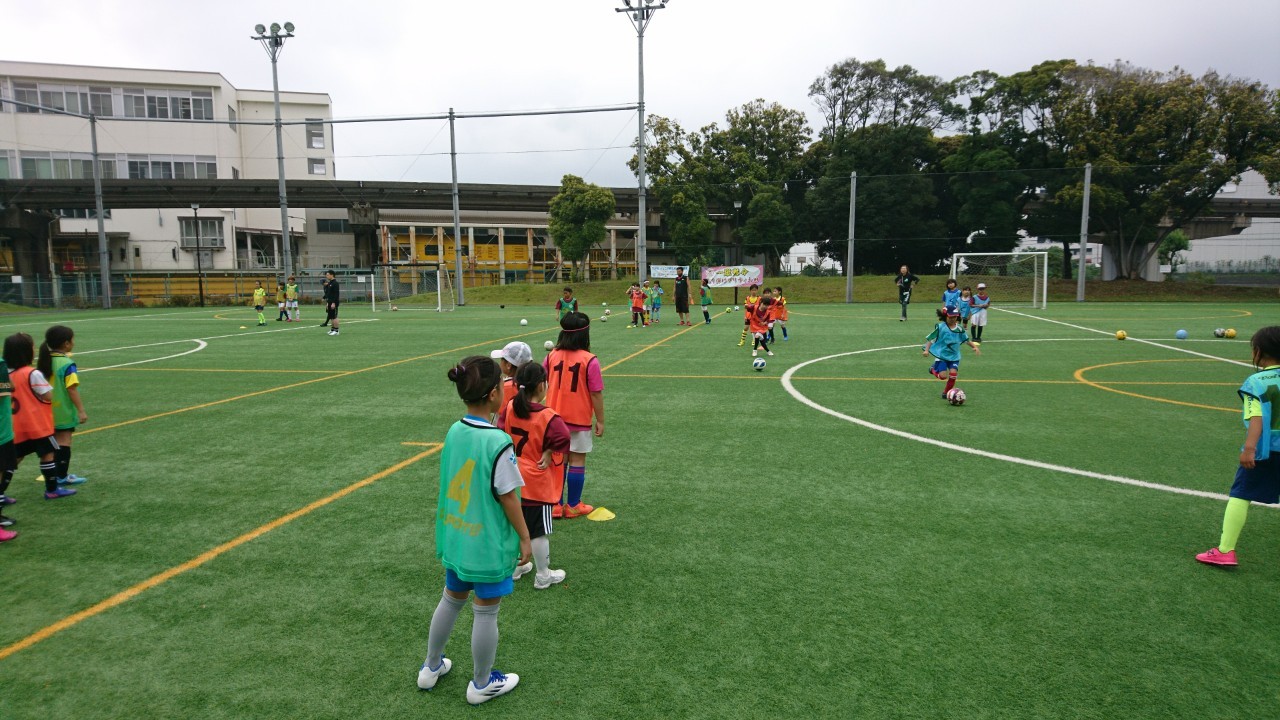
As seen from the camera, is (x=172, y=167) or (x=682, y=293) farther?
(x=172, y=167)

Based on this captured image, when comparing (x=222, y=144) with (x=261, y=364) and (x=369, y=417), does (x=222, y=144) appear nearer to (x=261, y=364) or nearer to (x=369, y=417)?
(x=261, y=364)

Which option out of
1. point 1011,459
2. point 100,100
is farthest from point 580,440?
point 100,100

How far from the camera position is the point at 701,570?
16.8 ft

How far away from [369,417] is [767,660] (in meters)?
8.29

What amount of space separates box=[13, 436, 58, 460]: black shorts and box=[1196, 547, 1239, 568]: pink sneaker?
9757 millimetres

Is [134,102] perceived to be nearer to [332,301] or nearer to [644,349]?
[332,301]

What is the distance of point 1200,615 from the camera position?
171 inches

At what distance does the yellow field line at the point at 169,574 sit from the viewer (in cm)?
425

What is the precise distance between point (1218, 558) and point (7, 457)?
31.7 feet

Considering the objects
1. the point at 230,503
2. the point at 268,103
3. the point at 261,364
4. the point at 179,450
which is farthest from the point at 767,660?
the point at 268,103

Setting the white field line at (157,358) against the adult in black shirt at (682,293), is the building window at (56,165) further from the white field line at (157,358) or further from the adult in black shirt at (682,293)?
the adult in black shirt at (682,293)

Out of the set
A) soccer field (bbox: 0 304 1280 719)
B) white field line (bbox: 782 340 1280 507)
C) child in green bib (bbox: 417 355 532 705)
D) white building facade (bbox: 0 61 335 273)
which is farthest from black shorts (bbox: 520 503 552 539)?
white building facade (bbox: 0 61 335 273)

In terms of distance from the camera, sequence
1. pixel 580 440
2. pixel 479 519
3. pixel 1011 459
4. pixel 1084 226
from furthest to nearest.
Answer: pixel 1084 226
pixel 1011 459
pixel 580 440
pixel 479 519

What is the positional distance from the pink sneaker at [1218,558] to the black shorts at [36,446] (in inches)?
384
